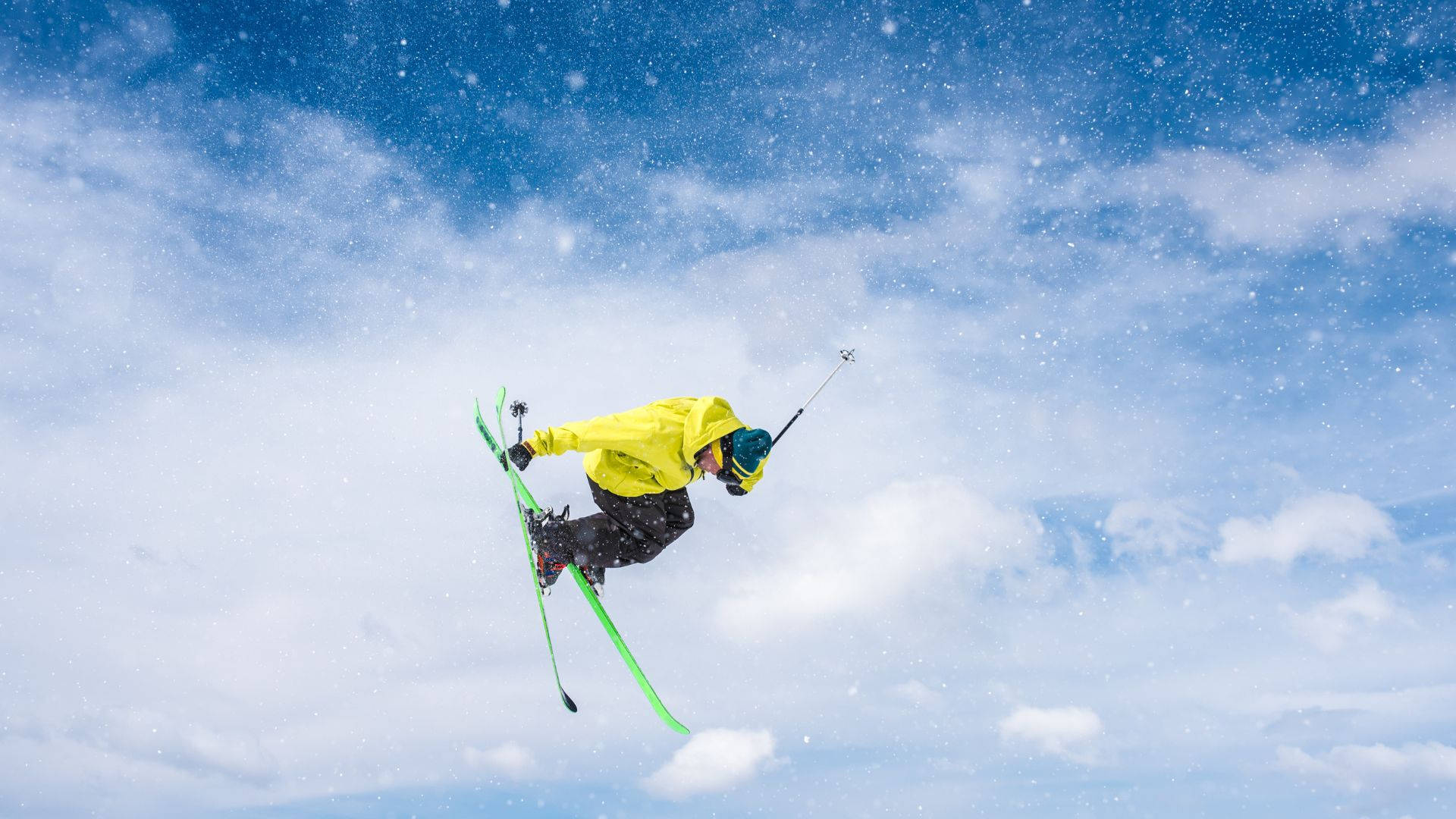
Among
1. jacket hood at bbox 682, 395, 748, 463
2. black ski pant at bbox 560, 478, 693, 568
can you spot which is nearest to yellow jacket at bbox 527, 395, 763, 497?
jacket hood at bbox 682, 395, 748, 463

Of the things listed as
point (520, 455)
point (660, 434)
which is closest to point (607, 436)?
point (660, 434)

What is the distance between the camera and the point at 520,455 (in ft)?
25.1

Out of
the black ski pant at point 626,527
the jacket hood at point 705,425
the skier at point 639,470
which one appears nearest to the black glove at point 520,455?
the skier at point 639,470

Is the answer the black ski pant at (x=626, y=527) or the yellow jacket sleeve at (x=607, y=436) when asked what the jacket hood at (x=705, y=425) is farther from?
the black ski pant at (x=626, y=527)

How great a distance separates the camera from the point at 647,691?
9.87m

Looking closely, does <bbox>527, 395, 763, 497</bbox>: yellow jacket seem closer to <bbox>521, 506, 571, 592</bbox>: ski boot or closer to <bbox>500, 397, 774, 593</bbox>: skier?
<bbox>500, 397, 774, 593</bbox>: skier

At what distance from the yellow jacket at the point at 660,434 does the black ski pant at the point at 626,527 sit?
64 cm

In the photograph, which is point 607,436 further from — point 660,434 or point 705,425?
point 705,425

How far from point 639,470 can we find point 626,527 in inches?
26.1

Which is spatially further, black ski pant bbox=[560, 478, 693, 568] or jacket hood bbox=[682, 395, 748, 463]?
black ski pant bbox=[560, 478, 693, 568]

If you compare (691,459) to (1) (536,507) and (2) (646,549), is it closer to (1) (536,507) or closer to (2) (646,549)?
(2) (646,549)

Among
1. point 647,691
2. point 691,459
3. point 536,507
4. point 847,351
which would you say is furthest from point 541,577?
point 847,351

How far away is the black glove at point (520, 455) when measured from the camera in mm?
7645

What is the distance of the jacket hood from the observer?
302 inches
